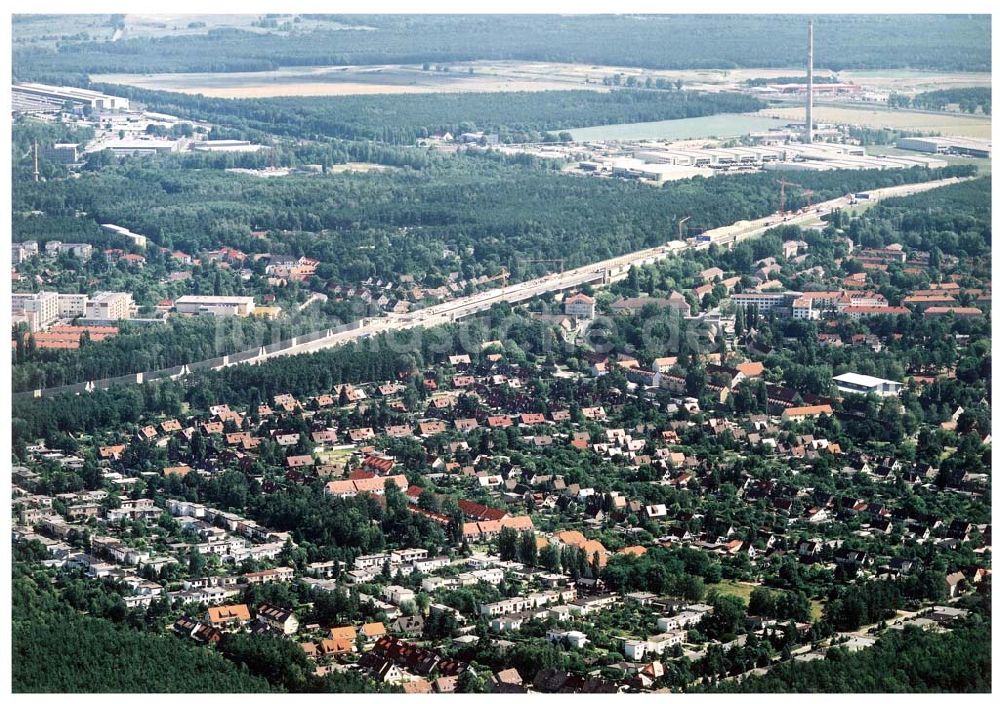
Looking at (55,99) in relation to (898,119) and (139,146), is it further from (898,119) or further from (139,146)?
(898,119)

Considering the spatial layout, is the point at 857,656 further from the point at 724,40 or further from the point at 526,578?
the point at 724,40

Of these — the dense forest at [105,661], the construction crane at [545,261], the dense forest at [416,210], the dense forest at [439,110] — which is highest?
the dense forest at [439,110]

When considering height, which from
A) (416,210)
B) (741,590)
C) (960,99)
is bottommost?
(741,590)

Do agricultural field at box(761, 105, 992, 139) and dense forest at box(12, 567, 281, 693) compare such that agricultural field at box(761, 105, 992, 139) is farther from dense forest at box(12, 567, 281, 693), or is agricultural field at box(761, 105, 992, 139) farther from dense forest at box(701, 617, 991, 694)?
dense forest at box(12, 567, 281, 693)

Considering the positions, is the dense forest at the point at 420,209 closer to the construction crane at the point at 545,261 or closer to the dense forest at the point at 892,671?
the construction crane at the point at 545,261

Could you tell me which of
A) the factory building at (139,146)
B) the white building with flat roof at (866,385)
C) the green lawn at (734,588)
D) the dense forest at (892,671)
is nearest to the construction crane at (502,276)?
the white building with flat roof at (866,385)

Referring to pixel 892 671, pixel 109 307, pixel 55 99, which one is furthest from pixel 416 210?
pixel 892 671

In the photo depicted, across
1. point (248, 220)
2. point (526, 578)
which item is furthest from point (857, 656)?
point (248, 220)

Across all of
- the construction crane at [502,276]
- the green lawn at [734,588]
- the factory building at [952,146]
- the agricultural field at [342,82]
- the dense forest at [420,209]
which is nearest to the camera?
the green lawn at [734,588]
